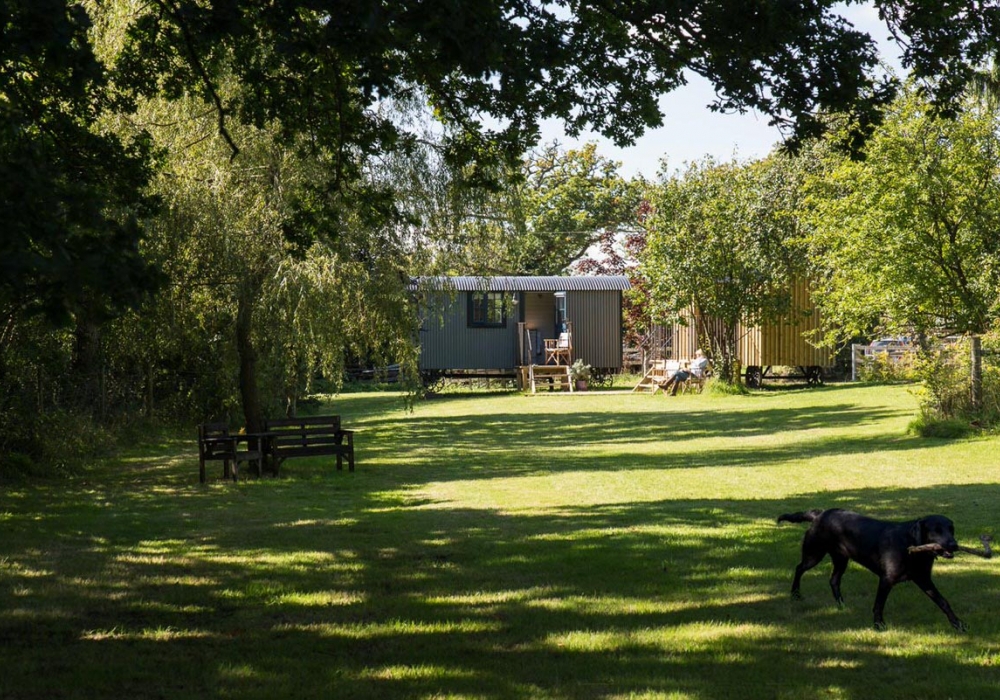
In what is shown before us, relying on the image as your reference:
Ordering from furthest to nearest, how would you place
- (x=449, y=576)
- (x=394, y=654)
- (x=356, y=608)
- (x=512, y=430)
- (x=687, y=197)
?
(x=687, y=197) < (x=512, y=430) < (x=449, y=576) < (x=356, y=608) < (x=394, y=654)

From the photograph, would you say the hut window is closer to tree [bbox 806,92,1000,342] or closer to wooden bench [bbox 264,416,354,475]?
tree [bbox 806,92,1000,342]

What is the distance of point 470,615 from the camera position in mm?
6875

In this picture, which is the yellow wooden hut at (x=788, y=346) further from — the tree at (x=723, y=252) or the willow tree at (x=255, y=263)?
the willow tree at (x=255, y=263)

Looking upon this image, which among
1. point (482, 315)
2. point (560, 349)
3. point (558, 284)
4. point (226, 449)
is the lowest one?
point (226, 449)

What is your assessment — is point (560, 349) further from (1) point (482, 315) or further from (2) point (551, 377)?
(1) point (482, 315)

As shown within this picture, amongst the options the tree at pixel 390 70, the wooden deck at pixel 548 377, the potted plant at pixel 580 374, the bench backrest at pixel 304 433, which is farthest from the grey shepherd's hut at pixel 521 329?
the tree at pixel 390 70

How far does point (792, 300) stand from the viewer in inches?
1309

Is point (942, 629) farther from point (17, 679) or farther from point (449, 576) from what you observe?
point (17, 679)

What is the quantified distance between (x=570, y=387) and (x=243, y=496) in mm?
24565

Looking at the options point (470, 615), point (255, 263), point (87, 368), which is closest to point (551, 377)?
point (87, 368)

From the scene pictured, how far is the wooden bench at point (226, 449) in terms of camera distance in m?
14.7

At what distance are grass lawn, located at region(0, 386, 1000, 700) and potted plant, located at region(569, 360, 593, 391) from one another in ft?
69.7

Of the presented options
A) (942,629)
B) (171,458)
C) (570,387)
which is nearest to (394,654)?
(942,629)

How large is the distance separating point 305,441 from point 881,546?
10515 mm
